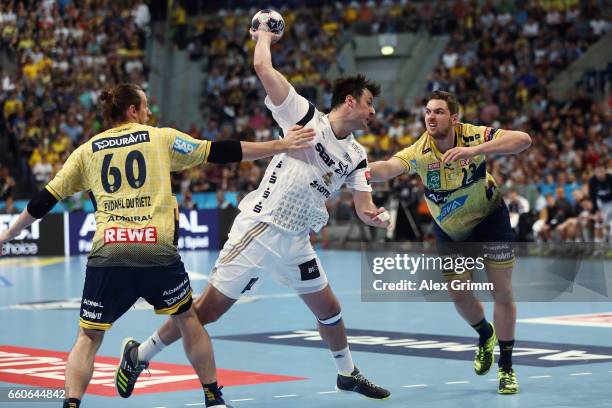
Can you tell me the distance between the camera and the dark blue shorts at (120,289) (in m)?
7.58

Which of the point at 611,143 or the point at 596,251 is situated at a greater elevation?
the point at 611,143

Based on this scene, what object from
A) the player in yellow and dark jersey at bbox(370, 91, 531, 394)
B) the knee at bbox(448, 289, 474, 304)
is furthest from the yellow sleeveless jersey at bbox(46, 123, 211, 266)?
the knee at bbox(448, 289, 474, 304)

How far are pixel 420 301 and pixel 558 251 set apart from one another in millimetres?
7298

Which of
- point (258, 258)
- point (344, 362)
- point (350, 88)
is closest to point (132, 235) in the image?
point (258, 258)

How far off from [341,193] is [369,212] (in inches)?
798

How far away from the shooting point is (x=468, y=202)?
32.4 feet

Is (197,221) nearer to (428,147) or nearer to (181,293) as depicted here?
(428,147)

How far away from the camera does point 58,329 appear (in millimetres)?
13766

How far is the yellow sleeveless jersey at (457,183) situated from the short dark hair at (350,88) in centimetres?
106

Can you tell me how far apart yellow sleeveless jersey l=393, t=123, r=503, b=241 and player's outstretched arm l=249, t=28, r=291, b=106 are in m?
1.75

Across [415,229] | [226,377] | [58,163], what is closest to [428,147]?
[226,377]

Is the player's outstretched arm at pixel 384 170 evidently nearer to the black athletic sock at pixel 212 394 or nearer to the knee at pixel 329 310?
the knee at pixel 329 310

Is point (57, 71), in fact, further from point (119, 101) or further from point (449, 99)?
point (119, 101)

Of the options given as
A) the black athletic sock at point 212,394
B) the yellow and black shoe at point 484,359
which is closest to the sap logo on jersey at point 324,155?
the black athletic sock at point 212,394
